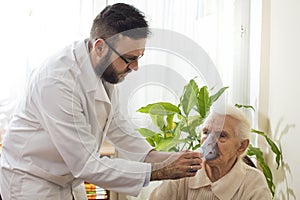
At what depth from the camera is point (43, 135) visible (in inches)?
67.2

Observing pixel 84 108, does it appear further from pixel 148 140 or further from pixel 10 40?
pixel 10 40

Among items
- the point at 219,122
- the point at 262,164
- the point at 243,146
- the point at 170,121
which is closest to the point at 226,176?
the point at 243,146

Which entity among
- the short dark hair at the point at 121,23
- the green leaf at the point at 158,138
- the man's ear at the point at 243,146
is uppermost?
the short dark hair at the point at 121,23

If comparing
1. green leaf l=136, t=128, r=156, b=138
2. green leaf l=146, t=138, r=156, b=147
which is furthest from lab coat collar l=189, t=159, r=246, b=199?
green leaf l=136, t=128, r=156, b=138

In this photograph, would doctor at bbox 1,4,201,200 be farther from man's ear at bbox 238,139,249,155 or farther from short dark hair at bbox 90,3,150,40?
man's ear at bbox 238,139,249,155

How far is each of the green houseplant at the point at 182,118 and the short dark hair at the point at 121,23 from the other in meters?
0.23

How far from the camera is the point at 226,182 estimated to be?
203 centimetres

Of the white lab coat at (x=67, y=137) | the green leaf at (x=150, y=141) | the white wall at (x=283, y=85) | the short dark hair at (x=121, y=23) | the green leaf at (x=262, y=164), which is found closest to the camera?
the short dark hair at (x=121, y=23)

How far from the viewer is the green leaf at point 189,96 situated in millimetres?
1576

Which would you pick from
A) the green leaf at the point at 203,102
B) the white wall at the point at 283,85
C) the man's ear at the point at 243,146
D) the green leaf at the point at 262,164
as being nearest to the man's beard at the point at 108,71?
the green leaf at the point at 203,102

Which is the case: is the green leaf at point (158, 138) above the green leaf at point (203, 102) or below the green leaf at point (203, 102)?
below

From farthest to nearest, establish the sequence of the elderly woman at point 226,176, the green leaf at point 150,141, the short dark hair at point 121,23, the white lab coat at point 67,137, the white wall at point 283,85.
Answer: the white wall at point 283,85 → the elderly woman at point 226,176 → the green leaf at point 150,141 → the white lab coat at point 67,137 → the short dark hair at point 121,23

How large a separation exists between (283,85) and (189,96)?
1.18 metres

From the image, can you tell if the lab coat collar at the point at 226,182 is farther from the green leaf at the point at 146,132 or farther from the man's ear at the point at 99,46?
the man's ear at the point at 99,46
